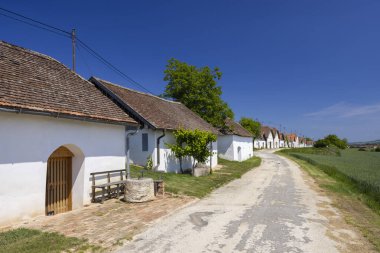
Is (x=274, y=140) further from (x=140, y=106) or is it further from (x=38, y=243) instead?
(x=38, y=243)

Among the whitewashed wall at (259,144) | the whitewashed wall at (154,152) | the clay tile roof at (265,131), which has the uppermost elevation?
the clay tile roof at (265,131)

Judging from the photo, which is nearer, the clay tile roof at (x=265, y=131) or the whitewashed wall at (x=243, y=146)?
the whitewashed wall at (x=243, y=146)

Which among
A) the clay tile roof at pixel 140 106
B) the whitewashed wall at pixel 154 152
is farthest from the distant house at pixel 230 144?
the whitewashed wall at pixel 154 152

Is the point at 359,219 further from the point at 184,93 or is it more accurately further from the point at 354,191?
the point at 184,93

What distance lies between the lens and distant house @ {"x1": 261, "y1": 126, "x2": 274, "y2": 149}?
9294 centimetres

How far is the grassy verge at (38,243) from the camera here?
6.57 m

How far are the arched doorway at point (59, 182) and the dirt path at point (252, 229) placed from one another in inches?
170

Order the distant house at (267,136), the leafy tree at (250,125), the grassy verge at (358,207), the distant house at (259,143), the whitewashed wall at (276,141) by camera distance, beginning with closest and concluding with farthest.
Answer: the grassy verge at (358,207)
the leafy tree at (250,125)
the distant house at (259,143)
the distant house at (267,136)
the whitewashed wall at (276,141)

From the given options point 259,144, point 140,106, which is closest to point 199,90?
point 140,106

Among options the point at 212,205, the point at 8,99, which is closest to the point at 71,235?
the point at 8,99

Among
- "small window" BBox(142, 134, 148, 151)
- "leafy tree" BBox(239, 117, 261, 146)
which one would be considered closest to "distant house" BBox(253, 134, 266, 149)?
"leafy tree" BBox(239, 117, 261, 146)

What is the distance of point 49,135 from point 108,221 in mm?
3265

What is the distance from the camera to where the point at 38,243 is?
6.90 meters

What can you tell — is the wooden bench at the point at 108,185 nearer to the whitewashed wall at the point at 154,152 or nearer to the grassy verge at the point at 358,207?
the whitewashed wall at the point at 154,152
